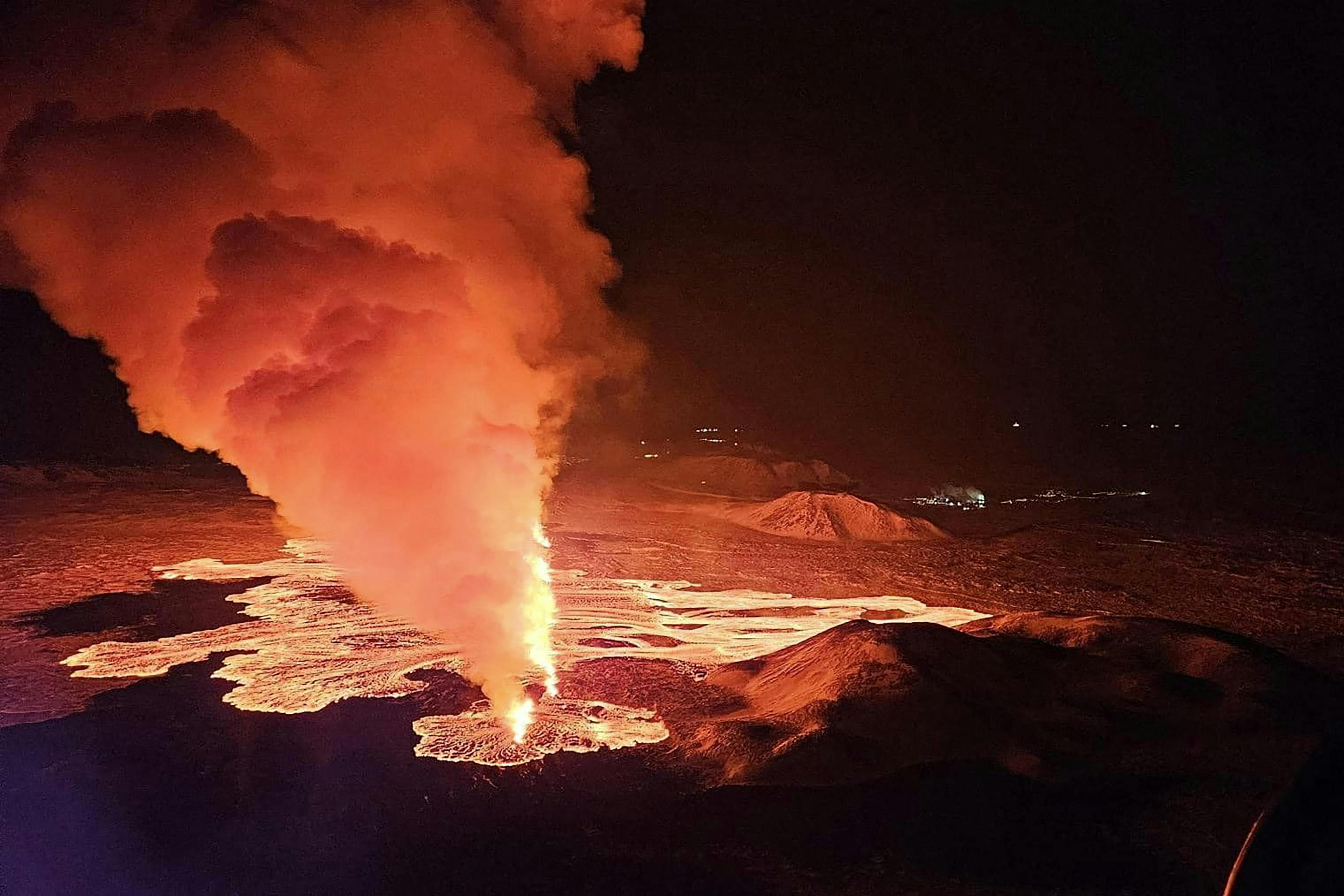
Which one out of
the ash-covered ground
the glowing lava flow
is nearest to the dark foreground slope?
the ash-covered ground

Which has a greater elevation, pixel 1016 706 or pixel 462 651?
pixel 1016 706

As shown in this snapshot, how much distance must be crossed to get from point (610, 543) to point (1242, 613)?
12926 millimetres

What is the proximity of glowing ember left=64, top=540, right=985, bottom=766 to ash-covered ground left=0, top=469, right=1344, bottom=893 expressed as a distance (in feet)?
0.31

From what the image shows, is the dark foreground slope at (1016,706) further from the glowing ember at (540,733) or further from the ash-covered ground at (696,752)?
the glowing ember at (540,733)

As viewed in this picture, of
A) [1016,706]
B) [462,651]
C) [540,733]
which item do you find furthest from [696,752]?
[462,651]

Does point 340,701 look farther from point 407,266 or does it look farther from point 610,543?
point 610,543

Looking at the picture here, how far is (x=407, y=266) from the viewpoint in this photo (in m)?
14.7

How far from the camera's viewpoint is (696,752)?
7.86m

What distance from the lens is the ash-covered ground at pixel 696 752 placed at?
598 cm

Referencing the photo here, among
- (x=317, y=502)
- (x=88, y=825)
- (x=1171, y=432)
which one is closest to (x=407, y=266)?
(x=317, y=502)

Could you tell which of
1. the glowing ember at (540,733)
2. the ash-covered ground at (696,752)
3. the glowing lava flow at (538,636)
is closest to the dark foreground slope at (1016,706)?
the ash-covered ground at (696,752)

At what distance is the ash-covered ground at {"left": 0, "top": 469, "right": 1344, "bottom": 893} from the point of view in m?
5.98

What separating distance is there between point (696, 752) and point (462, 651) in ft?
13.7

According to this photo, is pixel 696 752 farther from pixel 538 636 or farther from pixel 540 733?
pixel 538 636
